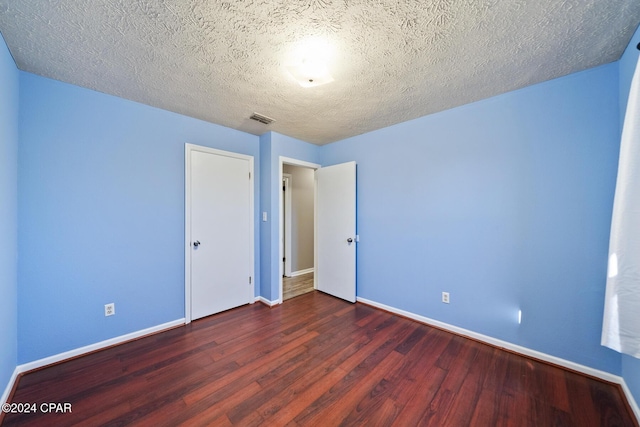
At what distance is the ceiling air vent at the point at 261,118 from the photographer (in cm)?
259

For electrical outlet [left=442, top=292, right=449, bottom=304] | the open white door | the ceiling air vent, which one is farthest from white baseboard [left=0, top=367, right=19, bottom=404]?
electrical outlet [left=442, top=292, right=449, bottom=304]

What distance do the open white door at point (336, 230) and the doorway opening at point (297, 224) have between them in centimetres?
76

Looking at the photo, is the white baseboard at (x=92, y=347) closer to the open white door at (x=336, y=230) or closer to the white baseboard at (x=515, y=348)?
the open white door at (x=336, y=230)

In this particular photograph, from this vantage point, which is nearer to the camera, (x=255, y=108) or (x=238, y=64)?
(x=238, y=64)

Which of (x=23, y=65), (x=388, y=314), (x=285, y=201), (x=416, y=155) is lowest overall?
(x=388, y=314)

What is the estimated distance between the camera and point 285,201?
4.53 meters

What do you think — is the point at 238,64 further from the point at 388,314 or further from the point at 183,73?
the point at 388,314

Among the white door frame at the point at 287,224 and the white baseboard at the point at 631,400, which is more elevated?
the white door frame at the point at 287,224

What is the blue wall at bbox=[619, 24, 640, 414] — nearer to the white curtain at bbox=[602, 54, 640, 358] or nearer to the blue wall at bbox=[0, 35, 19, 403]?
the white curtain at bbox=[602, 54, 640, 358]

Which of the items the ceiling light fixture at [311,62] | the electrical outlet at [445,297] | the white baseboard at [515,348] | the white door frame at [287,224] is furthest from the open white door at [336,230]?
the ceiling light fixture at [311,62]

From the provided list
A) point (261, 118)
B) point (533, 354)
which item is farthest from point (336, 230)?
point (533, 354)

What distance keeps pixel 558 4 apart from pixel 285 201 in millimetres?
3955

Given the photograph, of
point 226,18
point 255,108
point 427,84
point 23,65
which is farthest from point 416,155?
point 23,65

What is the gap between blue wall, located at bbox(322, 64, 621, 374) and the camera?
1.75 meters
